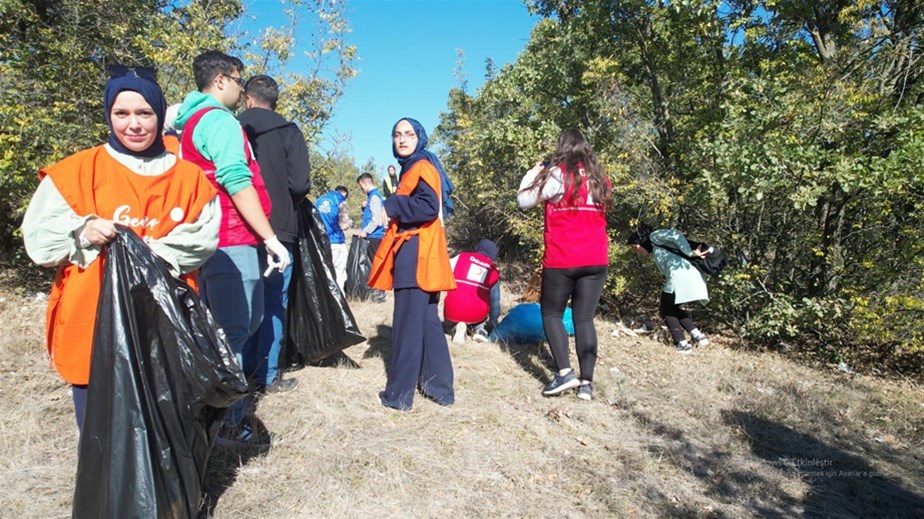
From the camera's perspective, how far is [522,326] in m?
5.19

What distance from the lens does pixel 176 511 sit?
1834 mm

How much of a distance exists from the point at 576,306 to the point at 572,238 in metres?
0.49

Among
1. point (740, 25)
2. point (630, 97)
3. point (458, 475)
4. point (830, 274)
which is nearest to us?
point (458, 475)

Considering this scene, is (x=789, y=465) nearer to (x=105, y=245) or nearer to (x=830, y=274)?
(x=830, y=274)

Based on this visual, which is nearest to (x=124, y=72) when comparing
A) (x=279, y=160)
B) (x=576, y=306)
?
(x=279, y=160)

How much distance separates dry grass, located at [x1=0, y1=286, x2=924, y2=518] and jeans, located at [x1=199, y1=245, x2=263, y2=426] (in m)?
0.63

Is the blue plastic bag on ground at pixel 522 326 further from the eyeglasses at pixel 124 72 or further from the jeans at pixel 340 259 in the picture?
the eyeglasses at pixel 124 72

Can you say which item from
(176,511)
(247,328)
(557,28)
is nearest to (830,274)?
(557,28)

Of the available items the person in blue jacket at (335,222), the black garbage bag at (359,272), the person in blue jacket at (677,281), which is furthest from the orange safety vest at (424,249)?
the black garbage bag at (359,272)

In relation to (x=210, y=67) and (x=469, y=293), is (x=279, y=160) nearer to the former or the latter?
(x=210, y=67)

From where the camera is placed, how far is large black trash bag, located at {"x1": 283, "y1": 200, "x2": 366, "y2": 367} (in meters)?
3.54

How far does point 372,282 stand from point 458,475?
130 centimetres

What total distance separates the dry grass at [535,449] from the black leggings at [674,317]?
0.93m

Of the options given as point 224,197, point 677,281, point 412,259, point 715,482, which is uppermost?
point 224,197
